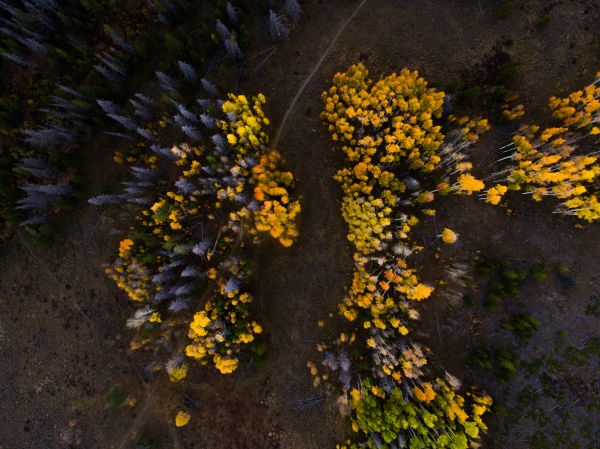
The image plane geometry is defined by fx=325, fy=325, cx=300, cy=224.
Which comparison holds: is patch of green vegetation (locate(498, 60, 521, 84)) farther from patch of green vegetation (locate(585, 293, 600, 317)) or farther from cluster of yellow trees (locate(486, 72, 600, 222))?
patch of green vegetation (locate(585, 293, 600, 317))

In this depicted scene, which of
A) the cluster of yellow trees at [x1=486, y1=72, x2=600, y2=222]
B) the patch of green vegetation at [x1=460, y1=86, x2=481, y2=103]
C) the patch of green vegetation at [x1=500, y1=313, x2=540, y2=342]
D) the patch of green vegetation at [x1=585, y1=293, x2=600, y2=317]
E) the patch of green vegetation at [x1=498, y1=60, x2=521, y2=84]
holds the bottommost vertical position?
the patch of green vegetation at [x1=500, y1=313, x2=540, y2=342]

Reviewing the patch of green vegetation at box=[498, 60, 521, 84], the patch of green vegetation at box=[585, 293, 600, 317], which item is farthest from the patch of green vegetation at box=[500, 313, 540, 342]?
the patch of green vegetation at box=[498, 60, 521, 84]

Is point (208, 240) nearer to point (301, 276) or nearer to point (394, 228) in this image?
point (301, 276)

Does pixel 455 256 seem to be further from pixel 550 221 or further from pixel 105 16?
pixel 105 16

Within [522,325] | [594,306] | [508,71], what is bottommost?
[522,325]

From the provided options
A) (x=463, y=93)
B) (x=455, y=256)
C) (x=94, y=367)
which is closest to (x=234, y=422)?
(x=94, y=367)

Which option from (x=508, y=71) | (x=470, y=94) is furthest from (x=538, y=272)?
(x=508, y=71)
